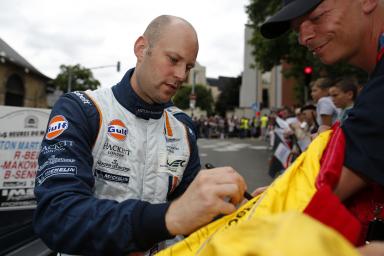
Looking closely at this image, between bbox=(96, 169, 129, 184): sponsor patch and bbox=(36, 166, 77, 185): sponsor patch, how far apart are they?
0.83 ft

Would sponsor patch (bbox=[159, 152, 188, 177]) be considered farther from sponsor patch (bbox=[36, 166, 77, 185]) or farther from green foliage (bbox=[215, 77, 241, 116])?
green foliage (bbox=[215, 77, 241, 116])

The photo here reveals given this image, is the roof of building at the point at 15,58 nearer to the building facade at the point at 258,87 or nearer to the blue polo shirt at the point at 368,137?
the building facade at the point at 258,87

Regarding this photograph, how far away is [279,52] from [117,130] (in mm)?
17300

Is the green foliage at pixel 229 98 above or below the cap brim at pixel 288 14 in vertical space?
above

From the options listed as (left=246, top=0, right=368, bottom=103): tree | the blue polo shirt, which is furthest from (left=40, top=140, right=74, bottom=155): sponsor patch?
(left=246, top=0, right=368, bottom=103): tree

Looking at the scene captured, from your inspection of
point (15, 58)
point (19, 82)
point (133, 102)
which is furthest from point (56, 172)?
point (19, 82)

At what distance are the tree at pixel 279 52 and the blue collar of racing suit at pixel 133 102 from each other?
1492 cm

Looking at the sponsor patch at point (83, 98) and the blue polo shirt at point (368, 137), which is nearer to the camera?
the blue polo shirt at point (368, 137)

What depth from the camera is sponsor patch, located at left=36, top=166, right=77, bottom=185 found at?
1.24 m

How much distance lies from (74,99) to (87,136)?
0.18 metres

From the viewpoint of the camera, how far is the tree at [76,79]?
5112cm

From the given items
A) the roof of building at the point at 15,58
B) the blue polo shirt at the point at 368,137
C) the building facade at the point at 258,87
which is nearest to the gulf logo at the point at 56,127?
the blue polo shirt at the point at 368,137

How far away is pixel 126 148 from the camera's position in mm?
1590

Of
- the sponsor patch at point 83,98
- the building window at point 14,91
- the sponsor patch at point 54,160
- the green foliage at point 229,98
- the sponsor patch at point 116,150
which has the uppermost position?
the green foliage at point 229,98
